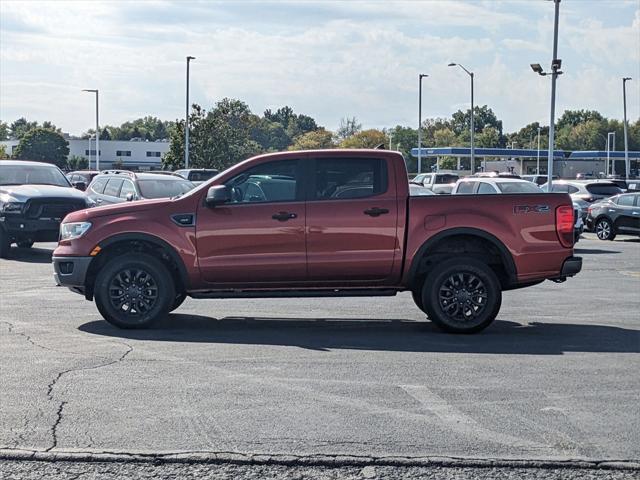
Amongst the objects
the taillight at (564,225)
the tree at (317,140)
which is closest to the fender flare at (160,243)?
the taillight at (564,225)

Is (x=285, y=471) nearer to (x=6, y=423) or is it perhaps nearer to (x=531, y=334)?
(x=6, y=423)

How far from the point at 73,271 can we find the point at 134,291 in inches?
29.1

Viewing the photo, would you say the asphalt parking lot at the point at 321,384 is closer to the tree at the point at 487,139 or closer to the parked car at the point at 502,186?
the parked car at the point at 502,186

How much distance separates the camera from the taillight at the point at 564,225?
10773mm

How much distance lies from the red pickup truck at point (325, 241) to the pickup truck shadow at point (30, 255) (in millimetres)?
9251

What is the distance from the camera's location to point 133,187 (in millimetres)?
22438

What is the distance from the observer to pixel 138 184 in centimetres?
2238

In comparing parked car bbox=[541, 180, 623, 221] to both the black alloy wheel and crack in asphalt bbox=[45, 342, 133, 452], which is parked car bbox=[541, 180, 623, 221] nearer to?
the black alloy wheel

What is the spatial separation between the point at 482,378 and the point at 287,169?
371 centimetres

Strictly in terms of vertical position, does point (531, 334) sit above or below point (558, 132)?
below

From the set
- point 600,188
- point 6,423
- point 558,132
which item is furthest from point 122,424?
point 558,132

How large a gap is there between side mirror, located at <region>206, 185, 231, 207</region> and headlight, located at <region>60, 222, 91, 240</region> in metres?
1.45

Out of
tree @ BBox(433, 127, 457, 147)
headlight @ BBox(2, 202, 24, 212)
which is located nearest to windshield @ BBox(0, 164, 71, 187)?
headlight @ BBox(2, 202, 24, 212)

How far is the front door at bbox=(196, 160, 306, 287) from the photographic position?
10711 millimetres
